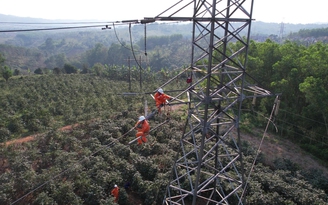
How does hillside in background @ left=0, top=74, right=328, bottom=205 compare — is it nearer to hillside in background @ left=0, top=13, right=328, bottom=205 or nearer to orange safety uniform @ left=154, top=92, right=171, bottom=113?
hillside in background @ left=0, top=13, right=328, bottom=205

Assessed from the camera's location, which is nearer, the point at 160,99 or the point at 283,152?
the point at 160,99

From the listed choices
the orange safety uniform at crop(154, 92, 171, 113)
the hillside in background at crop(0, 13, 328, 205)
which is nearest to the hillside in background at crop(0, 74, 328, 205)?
the hillside in background at crop(0, 13, 328, 205)

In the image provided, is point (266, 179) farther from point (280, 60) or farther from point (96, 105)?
point (96, 105)

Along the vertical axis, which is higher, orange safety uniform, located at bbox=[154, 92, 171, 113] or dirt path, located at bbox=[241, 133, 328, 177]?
orange safety uniform, located at bbox=[154, 92, 171, 113]

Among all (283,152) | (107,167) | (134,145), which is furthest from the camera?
(283,152)

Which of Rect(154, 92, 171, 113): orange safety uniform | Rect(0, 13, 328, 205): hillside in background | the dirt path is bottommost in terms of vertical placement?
the dirt path

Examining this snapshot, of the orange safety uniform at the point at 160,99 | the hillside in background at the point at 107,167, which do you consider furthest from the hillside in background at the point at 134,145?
the orange safety uniform at the point at 160,99

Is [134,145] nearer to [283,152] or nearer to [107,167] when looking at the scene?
[107,167]

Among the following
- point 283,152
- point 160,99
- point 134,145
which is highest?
point 160,99

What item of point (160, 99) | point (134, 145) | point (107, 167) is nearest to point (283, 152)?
point (134, 145)

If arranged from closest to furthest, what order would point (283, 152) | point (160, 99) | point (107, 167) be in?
point (160, 99)
point (107, 167)
point (283, 152)

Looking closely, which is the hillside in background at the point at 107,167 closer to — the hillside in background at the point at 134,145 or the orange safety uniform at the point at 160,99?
the hillside in background at the point at 134,145

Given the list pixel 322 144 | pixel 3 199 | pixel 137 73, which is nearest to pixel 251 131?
pixel 322 144

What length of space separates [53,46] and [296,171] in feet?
508
